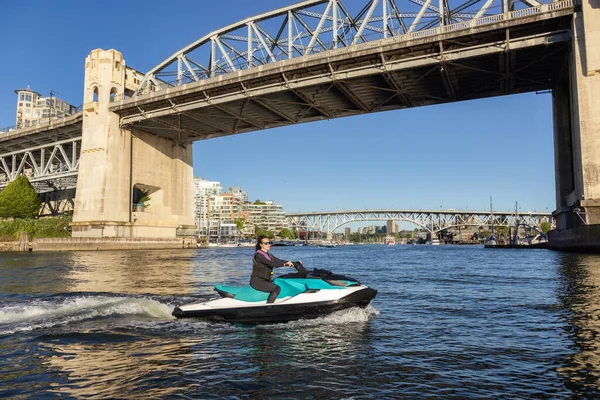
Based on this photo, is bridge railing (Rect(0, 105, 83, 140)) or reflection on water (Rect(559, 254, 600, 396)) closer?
reflection on water (Rect(559, 254, 600, 396))

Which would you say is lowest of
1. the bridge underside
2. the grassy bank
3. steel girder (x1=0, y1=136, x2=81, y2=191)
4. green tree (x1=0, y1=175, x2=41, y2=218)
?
the grassy bank

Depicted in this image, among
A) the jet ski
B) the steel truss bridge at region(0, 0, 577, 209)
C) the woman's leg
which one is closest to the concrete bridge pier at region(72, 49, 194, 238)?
the steel truss bridge at region(0, 0, 577, 209)

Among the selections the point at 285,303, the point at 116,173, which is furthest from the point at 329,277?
the point at 116,173

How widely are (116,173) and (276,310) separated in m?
48.2

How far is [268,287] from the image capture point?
8805 millimetres

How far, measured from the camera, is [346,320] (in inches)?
354

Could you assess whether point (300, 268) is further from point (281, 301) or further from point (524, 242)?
point (524, 242)

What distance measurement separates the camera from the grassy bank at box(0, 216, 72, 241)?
5316 centimetres

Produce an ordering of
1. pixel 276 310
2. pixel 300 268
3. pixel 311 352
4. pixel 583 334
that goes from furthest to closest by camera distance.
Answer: pixel 300 268 < pixel 276 310 < pixel 583 334 < pixel 311 352

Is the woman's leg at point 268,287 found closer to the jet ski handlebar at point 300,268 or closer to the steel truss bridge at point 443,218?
the jet ski handlebar at point 300,268

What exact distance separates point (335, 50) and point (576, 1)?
1780 cm

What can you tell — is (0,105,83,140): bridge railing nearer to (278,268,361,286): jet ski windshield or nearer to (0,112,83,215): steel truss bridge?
(0,112,83,215): steel truss bridge

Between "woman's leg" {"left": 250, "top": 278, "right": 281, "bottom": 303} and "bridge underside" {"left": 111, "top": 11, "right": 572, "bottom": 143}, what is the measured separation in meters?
31.0

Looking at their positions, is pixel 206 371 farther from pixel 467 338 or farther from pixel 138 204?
pixel 138 204
